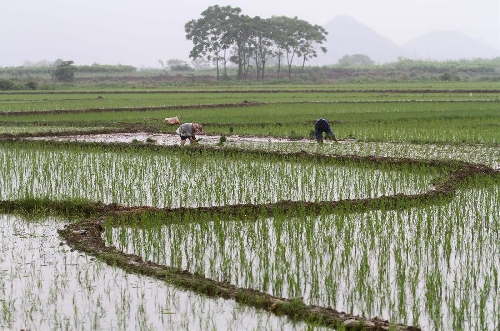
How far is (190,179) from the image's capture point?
356 inches

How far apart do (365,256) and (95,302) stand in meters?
2.11

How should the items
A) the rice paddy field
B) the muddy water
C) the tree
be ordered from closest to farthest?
the rice paddy field → the muddy water → the tree

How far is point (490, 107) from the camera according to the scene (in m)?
18.4

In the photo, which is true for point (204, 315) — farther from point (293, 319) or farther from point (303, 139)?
point (303, 139)

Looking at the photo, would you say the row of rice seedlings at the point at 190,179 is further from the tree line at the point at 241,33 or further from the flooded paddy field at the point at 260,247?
the tree line at the point at 241,33

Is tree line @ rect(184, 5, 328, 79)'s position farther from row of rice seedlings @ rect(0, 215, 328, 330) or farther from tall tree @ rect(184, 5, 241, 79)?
row of rice seedlings @ rect(0, 215, 328, 330)

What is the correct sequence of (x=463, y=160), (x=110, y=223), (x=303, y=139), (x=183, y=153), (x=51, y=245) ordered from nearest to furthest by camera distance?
1. (x=51, y=245)
2. (x=110, y=223)
3. (x=463, y=160)
4. (x=183, y=153)
5. (x=303, y=139)

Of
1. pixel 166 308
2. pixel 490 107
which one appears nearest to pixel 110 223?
pixel 166 308

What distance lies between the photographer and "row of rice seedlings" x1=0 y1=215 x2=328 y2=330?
13.4 feet

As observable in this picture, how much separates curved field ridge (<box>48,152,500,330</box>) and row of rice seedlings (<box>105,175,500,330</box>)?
178 millimetres

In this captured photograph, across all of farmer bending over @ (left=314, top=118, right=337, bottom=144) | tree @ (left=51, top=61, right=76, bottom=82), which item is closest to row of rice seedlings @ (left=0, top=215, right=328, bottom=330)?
farmer bending over @ (left=314, top=118, right=337, bottom=144)

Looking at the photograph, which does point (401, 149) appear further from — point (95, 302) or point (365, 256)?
point (95, 302)

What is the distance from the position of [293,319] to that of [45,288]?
1.87m

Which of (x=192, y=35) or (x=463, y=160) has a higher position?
(x=192, y=35)
